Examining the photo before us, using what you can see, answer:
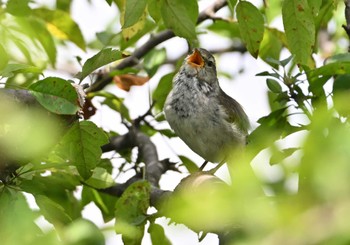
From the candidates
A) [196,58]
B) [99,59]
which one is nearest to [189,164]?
[196,58]

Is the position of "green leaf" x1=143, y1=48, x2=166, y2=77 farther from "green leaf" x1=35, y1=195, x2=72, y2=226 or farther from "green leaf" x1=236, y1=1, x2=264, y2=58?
"green leaf" x1=35, y1=195, x2=72, y2=226

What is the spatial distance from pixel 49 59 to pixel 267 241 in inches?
129

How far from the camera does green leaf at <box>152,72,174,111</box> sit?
4206 mm

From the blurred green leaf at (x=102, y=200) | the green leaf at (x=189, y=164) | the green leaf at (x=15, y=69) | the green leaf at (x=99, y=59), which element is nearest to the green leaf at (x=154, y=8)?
the green leaf at (x=99, y=59)

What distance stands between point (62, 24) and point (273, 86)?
1.43m

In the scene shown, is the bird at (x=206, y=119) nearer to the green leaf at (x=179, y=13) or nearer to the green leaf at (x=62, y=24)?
the green leaf at (x=62, y=24)

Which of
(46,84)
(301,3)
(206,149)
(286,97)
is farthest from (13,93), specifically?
(206,149)

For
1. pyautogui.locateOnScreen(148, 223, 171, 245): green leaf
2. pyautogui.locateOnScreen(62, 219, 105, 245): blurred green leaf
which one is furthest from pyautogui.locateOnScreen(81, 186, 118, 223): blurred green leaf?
pyautogui.locateOnScreen(62, 219, 105, 245): blurred green leaf

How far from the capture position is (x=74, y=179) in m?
3.14

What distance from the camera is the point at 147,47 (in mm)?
4504

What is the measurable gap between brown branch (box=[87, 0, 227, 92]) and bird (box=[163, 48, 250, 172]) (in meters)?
0.24

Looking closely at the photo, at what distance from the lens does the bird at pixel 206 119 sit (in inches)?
162

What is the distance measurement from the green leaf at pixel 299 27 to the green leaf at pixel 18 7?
1186 millimetres

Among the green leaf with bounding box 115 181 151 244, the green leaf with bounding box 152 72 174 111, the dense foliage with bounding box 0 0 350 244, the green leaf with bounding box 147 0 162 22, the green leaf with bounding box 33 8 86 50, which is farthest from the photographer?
the green leaf with bounding box 152 72 174 111
